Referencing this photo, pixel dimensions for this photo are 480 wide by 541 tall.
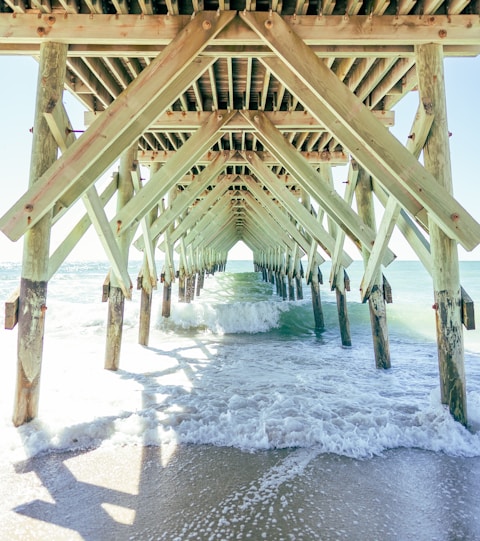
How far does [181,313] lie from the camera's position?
11.3m

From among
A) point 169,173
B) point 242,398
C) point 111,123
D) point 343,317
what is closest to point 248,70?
point 169,173

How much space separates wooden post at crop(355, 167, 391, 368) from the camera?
5320mm

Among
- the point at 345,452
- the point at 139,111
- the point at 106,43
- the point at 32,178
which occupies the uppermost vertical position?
the point at 106,43

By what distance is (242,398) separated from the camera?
13.4ft

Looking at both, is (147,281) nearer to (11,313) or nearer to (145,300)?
(145,300)

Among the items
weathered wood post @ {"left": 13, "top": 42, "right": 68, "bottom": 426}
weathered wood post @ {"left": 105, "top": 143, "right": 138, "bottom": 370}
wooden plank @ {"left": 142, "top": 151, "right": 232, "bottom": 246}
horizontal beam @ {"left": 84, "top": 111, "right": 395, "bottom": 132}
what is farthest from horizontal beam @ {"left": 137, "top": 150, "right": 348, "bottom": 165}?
weathered wood post @ {"left": 13, "top": 42, "right": 68, "bottom": 426}

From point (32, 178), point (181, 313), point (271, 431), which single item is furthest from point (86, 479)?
point (181, 313)

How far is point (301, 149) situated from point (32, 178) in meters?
5.15

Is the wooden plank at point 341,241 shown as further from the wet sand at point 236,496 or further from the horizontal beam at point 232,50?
the wet sand at point 236,496

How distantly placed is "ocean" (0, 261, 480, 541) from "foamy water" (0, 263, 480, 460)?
19 millimetres

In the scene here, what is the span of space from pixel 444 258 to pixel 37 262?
374 cm

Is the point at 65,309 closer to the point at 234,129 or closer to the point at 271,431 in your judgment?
the point at 234,129

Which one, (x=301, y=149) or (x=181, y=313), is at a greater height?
(x=301, y=149)

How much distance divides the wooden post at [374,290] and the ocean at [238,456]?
0.41 meters
